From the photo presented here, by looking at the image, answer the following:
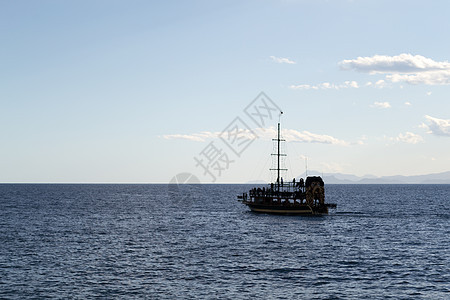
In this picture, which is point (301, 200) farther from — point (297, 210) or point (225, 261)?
point (225, 261)

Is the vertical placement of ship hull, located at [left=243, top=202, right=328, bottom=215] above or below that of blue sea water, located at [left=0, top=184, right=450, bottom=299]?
above

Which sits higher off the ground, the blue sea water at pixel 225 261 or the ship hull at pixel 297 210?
the ship hull at pixel 297 210

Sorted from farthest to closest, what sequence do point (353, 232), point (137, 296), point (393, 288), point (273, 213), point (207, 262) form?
point (273, 213)
point (353, 232)
point (207, 262)
point (393, 288)
point (137, 296)

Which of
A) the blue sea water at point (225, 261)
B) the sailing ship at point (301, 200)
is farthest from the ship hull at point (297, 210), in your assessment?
the blue sea water at point (225, 261)

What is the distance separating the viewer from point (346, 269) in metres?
43.1

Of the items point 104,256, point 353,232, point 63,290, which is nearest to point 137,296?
point 63,290

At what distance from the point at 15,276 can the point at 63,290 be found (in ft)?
23.9

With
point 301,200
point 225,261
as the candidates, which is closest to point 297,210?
point 301,200

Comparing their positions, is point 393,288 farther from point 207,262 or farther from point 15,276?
point 15,276

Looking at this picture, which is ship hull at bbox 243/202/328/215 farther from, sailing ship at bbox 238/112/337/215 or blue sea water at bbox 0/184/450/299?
blue sea water at bbox 0/184/450/299

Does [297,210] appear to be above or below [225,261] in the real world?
above

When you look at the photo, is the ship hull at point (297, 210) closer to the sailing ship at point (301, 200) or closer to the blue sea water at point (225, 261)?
the sailing ship at point (301, 200)

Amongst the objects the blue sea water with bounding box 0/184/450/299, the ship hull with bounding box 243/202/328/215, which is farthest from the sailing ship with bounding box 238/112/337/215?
the blue sea water with bounding box 0/184/450/299

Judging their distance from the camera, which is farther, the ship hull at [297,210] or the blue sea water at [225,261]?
the ship hull at [297,210]
